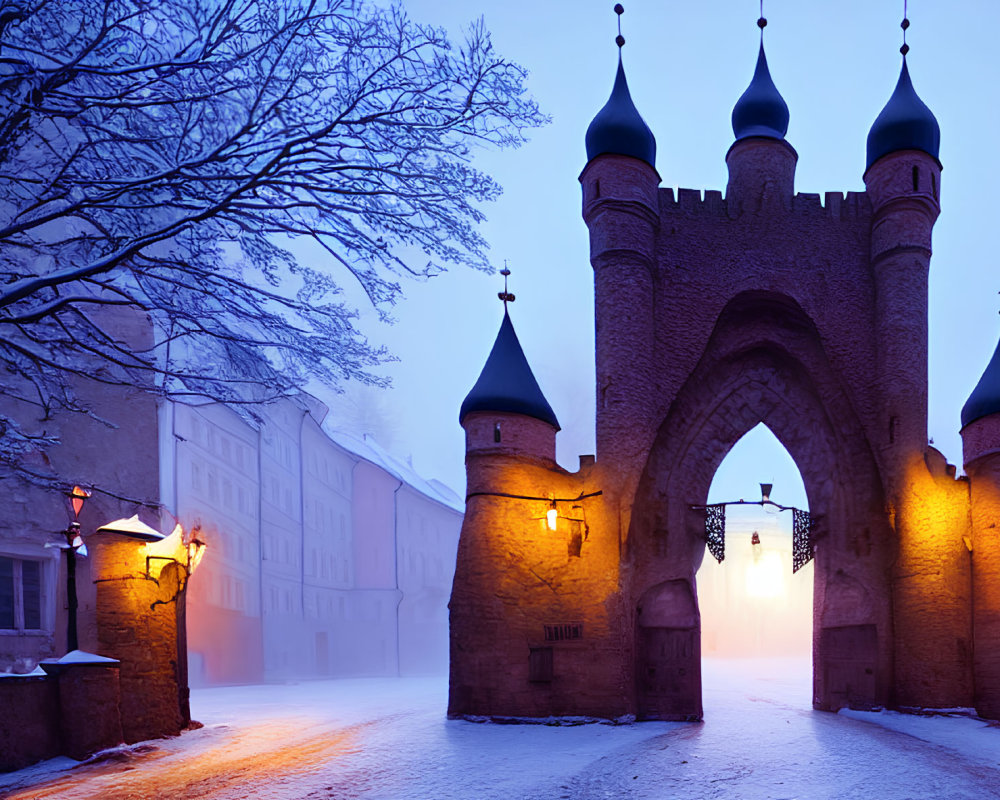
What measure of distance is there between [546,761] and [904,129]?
1694 cm

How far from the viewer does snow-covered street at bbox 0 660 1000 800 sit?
10.2m

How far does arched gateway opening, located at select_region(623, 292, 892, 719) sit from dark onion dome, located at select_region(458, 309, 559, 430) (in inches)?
120

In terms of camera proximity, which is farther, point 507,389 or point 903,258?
point 903,258

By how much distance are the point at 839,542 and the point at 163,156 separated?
16.3m

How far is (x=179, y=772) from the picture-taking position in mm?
11273

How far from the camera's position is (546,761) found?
12.3m

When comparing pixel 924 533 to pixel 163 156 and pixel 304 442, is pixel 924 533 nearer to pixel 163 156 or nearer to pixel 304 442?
pixel 163 156

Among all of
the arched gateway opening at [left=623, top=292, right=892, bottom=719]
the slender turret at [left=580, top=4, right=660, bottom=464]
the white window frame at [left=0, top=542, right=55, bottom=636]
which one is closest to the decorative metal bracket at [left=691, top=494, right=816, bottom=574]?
the arched gateway opening at [left=623, top=292, right=892, bottom=719]

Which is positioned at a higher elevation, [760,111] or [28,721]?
[760,111]

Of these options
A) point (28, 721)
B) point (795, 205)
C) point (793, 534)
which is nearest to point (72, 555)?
point (28, 721)

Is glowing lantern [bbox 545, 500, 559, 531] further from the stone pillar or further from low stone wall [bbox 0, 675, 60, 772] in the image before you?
low stone wall [bbox 0, 675, 60, 772]

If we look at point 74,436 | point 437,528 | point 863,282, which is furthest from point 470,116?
point 437,528

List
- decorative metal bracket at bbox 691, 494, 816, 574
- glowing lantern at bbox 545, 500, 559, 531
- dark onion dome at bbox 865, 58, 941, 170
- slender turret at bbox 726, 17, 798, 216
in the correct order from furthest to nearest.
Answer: slender turret at bbox 726, 17, 798, 216, dark onion dome at bbox 865, 58, 941, 170, decorative metal bracket at bbox 691, 494, 816, 574, glowing lantern at bbox 545, 500, 559, 531

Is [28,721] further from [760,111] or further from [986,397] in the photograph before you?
[760,111]
